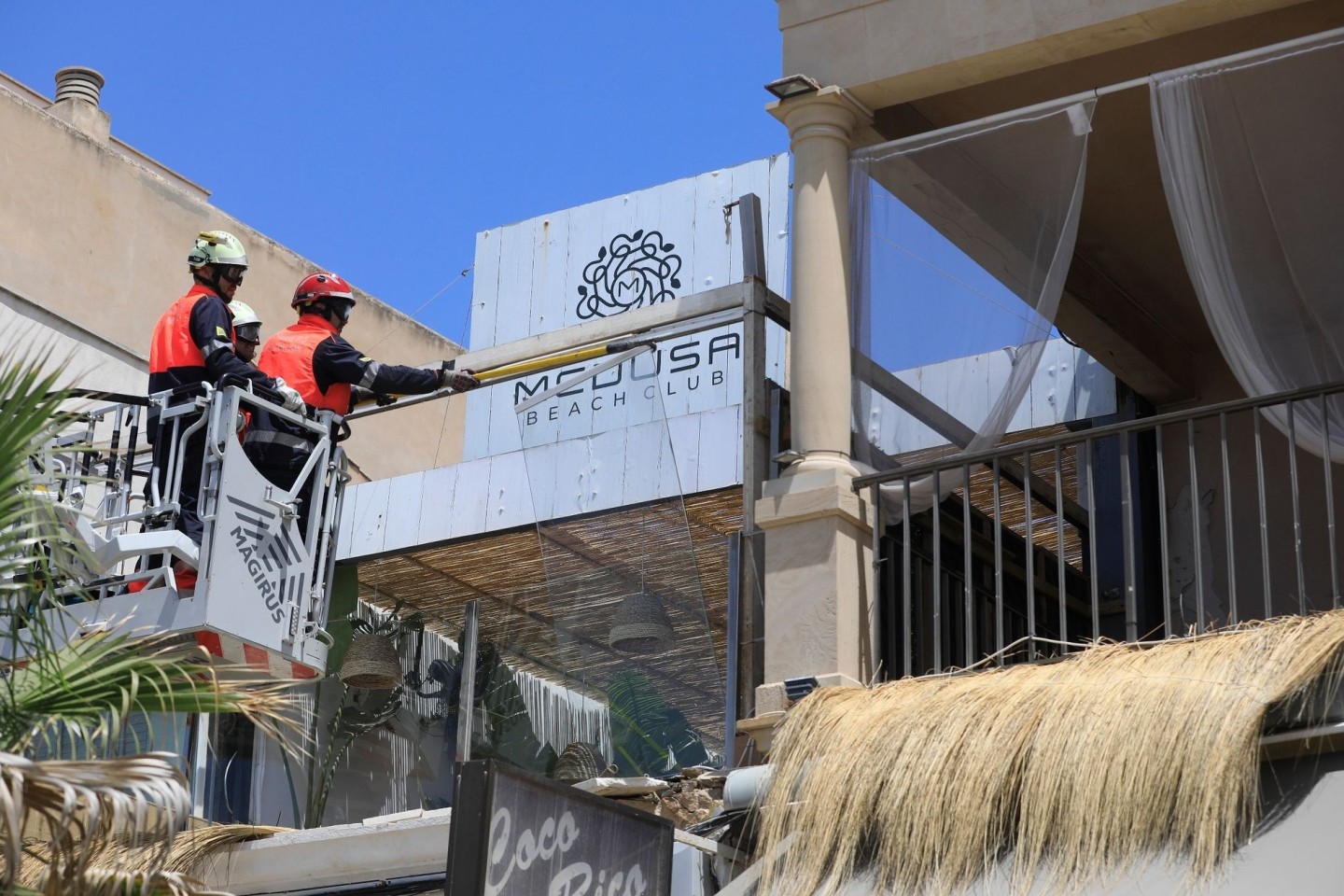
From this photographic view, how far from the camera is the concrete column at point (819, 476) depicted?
27.5 ft

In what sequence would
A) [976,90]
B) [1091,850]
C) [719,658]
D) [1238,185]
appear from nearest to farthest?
[1091,850] → [1238,185] → [719,658] → [976,90]

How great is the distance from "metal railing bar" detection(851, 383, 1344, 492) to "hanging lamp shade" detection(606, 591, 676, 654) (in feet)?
3.71

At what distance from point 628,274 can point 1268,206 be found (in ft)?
36.9

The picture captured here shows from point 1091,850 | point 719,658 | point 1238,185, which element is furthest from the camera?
point 719,658

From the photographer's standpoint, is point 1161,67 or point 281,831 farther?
point 1161,67

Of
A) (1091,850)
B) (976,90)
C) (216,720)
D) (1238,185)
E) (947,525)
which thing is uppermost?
(976,90)

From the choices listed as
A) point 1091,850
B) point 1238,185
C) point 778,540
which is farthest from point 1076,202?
point 1091,850

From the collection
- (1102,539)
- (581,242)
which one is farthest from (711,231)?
(1102,539)

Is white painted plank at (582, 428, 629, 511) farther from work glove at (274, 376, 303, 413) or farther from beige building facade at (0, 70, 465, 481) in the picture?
beige building facade at (0, 70, 465, 481)

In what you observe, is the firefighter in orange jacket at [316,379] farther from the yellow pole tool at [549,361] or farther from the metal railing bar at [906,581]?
the metal railing bar at [906,581]

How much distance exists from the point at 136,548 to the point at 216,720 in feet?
4.34

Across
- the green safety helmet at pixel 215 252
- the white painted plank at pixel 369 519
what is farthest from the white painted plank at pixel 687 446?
the green safety helmet at pixel 215 252

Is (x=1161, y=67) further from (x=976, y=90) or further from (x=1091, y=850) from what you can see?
(x=1091, y=850)

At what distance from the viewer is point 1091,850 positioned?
6641mm
